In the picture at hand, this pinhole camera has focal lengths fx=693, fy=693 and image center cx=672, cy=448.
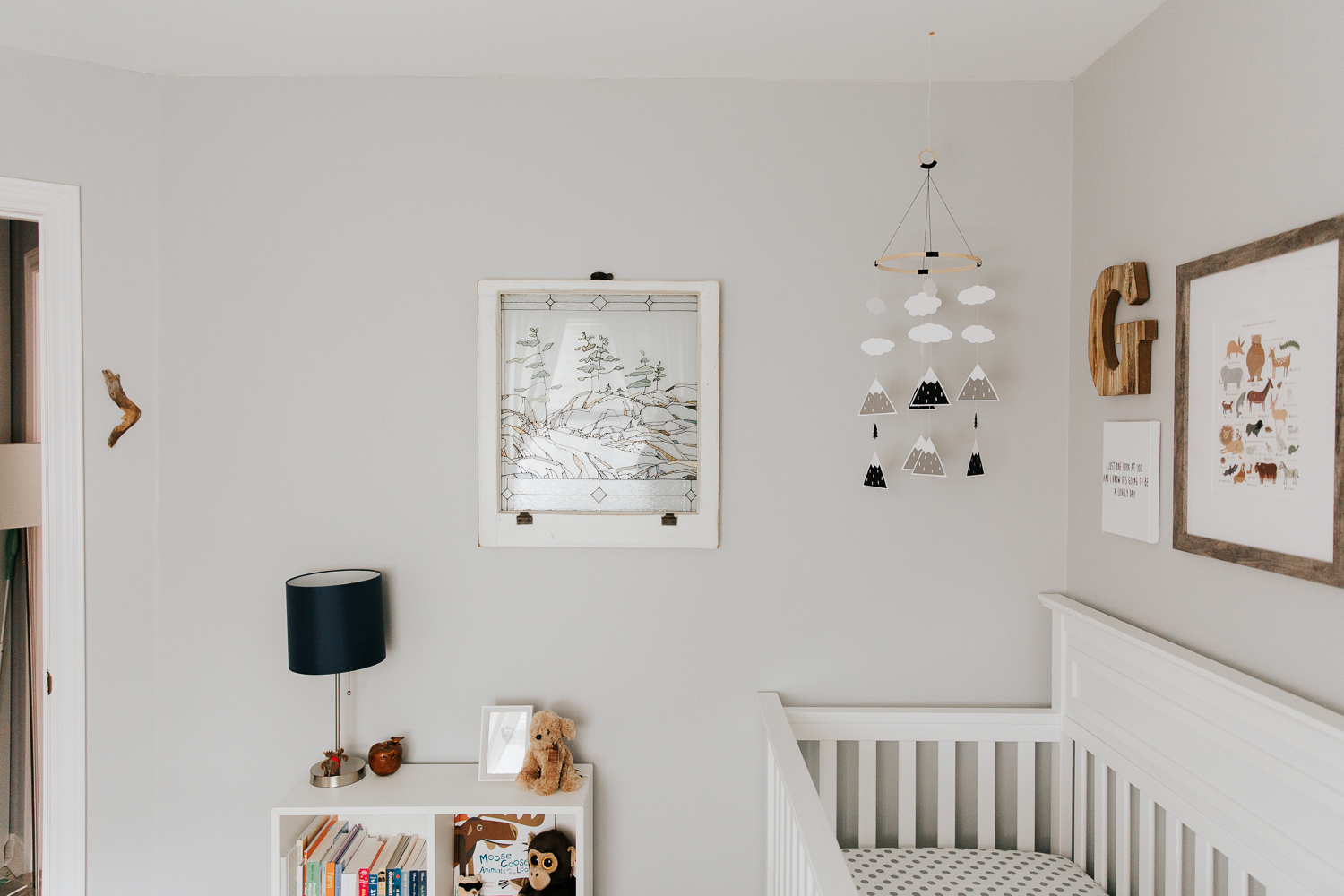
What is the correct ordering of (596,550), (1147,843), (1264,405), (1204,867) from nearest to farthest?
(1264,405)
(1204,867)
(1147,843)
(596,550)

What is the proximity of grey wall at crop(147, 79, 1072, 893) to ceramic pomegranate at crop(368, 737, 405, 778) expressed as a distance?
7 cm

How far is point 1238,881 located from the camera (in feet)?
4.13

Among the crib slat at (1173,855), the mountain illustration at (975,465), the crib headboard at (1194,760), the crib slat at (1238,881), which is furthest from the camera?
the mountain illustration at (975,465)

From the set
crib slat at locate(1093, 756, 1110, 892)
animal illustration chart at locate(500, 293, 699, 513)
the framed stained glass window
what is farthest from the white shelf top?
crib slat at locate(1093, 756, 1110, 892)

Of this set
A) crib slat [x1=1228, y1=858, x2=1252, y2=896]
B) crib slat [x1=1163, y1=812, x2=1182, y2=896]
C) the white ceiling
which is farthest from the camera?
the white ceiling

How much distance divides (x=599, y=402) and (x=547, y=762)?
92 centimetres

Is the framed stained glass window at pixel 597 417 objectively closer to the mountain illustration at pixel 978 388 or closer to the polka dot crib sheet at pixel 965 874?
the mountain illustration at pixel 978 388

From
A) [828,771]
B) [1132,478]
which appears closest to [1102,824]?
[828,771]

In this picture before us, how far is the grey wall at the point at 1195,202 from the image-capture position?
1.16m

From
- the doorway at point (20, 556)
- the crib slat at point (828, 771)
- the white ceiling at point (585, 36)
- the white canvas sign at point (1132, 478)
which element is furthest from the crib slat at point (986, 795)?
the doorway at point (20, 556)

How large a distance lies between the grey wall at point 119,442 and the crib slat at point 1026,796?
232 cm

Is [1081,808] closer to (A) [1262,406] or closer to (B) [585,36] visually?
(A) [1262,406]

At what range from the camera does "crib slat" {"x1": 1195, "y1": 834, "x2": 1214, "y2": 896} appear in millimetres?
1339

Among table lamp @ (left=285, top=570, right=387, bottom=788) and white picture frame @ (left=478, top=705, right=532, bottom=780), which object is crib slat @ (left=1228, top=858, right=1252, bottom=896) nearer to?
white picture frame @ (left=478, top=705, right=532, bottom=780)
